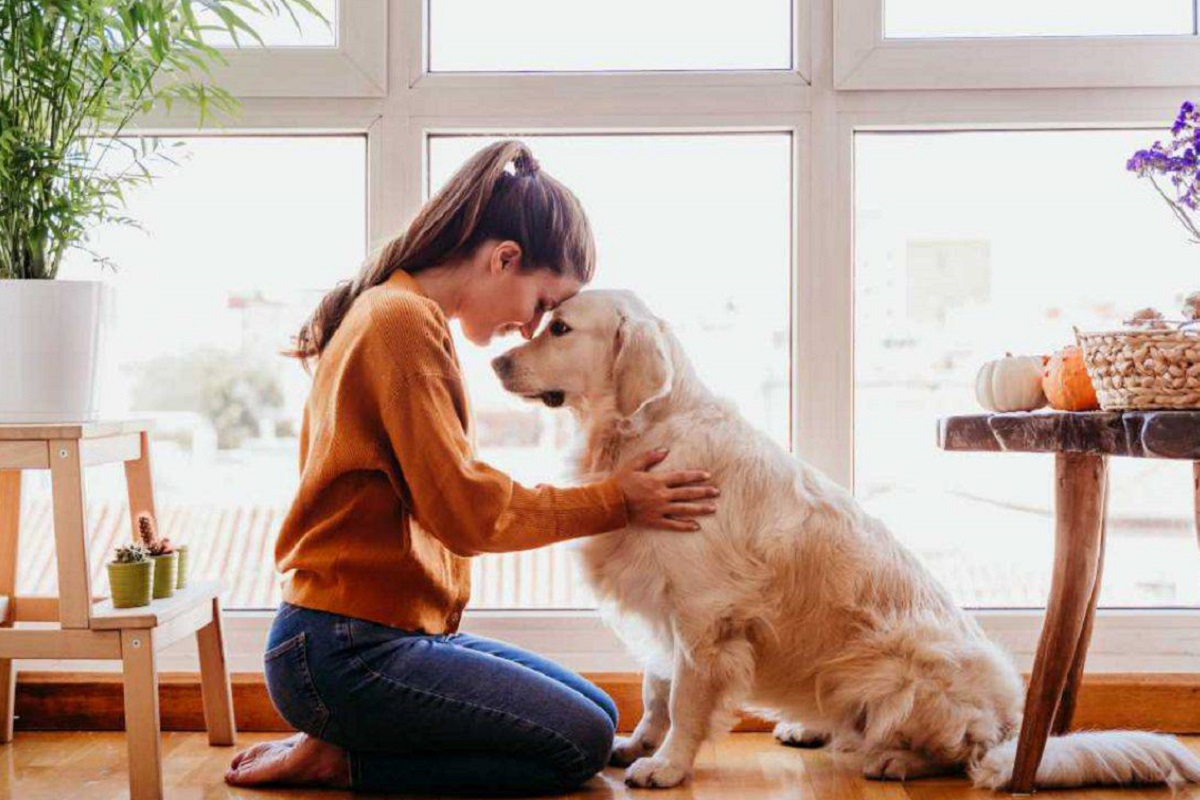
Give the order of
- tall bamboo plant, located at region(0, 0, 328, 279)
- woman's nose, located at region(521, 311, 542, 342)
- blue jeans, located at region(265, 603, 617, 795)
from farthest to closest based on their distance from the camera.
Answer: woman's nose, located at region(521, 311, 542, 342) < tall bamboo plant, located at region(0, 0, 328, 279) < blue jeans, located at region(265, 603, 617, 795)

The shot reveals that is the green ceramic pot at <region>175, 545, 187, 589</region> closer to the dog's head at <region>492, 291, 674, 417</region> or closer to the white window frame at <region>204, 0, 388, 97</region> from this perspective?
the dog's head at <region>492, 291, 674, 417</region>

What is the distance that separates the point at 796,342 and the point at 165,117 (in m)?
1.52

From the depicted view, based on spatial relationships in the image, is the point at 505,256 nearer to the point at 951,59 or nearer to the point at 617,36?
the point at 617,36

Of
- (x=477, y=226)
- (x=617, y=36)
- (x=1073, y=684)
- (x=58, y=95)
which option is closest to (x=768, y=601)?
(x=1073, y=684)

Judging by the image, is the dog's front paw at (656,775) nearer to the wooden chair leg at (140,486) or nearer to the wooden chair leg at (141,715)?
A: the wooden chair leg at (141,715)

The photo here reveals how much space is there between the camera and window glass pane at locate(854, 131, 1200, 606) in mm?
2777


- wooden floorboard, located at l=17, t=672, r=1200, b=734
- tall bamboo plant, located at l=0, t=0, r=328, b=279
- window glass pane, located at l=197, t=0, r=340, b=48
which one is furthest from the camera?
window glass pane, located at l=197, t=0, r=340, b=48

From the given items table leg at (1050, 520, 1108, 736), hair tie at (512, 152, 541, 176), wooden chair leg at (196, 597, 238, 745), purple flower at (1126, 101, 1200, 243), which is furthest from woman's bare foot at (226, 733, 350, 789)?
purple flower at (1126, 101, 1200, 243)

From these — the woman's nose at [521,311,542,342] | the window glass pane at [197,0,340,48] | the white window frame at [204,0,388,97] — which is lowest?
the woman's nose at [521,311,542,342]

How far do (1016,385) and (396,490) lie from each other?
3.73ft

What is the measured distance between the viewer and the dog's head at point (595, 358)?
2.23m

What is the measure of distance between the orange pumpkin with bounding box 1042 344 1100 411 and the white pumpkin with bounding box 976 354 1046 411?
52 millimetres

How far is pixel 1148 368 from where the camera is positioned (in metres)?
1.80

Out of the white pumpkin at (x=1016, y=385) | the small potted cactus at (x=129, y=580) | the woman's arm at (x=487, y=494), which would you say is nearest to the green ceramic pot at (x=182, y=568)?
the small potted cactus at (x=129, y=580)
